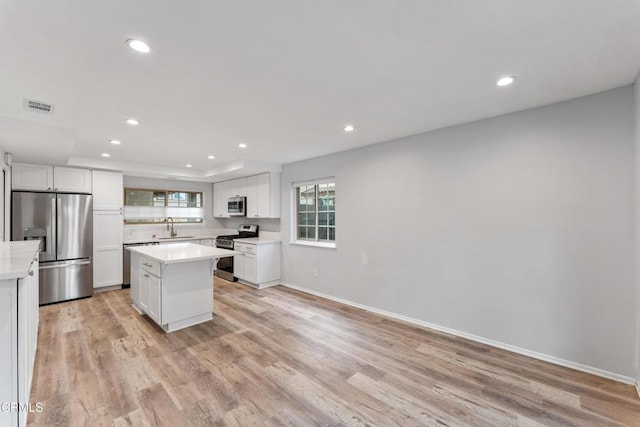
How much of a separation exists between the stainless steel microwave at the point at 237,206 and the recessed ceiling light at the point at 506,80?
4.89 metres

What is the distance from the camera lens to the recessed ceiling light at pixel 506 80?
213 cm

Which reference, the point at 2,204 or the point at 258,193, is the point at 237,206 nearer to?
the point at 258,193

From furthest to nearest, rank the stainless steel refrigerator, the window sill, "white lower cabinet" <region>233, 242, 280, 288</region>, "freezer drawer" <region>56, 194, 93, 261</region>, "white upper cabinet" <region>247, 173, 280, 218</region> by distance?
"white upper cabinet" <region>247, 173, 280, 218</region>, "white lower cabinet" <region>233, 242, 280, 288</region>, the window sill, "freezer drawer" <region>56, 194, 93, 261</region>, the stainless steel refrigerator

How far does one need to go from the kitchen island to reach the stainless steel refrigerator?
61.0 inches

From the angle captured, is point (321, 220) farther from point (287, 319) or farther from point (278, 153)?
point (287, 319)

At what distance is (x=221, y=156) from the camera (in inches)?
189

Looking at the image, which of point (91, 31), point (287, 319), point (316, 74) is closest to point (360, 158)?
point (316, 74)

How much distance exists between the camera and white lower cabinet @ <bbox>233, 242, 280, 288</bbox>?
17.0ft

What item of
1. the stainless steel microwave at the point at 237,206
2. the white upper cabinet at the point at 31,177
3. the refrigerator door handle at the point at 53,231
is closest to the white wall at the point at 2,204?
the white upper cabinet at the point at 31,177

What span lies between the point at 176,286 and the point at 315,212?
2534 millimetres

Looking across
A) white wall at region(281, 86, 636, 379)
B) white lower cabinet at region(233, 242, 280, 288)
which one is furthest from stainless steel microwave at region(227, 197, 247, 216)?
white wall at region(281, 86, 636, 379)

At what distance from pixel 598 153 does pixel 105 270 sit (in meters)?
6.87

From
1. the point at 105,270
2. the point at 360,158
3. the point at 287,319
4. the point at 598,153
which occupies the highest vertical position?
the point at 360,158

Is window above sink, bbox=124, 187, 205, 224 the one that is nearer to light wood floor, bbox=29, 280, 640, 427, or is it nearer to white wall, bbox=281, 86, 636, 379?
light wood floor, bbox=29, 280, 640, 427
